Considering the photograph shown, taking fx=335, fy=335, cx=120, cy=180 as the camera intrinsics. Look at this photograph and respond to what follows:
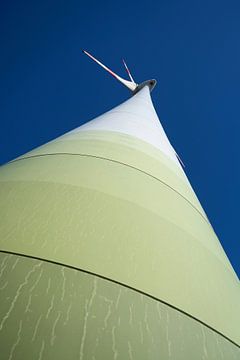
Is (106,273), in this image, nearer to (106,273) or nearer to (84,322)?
(106,273)

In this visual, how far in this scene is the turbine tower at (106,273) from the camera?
1.60 meters

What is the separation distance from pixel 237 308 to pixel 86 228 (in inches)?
47.8

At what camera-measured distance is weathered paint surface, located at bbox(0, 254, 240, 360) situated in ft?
5.00

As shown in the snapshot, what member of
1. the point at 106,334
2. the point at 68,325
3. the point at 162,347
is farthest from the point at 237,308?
the point at 68,325

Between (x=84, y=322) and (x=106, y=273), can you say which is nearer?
(x=84, y=322)

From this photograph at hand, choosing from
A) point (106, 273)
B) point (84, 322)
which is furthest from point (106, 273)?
point (84, 322)

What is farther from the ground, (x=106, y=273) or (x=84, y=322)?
(x=106, y=273)

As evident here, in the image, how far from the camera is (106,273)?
195 cm

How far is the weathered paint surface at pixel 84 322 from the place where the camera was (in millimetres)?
1524

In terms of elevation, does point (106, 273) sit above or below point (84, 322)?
above

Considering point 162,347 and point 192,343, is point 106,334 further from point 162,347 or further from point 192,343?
point 192,343

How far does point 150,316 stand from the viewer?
70.4 inches

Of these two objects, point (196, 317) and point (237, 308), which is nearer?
point (196, 317)

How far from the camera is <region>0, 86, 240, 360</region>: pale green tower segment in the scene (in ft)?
5.25
